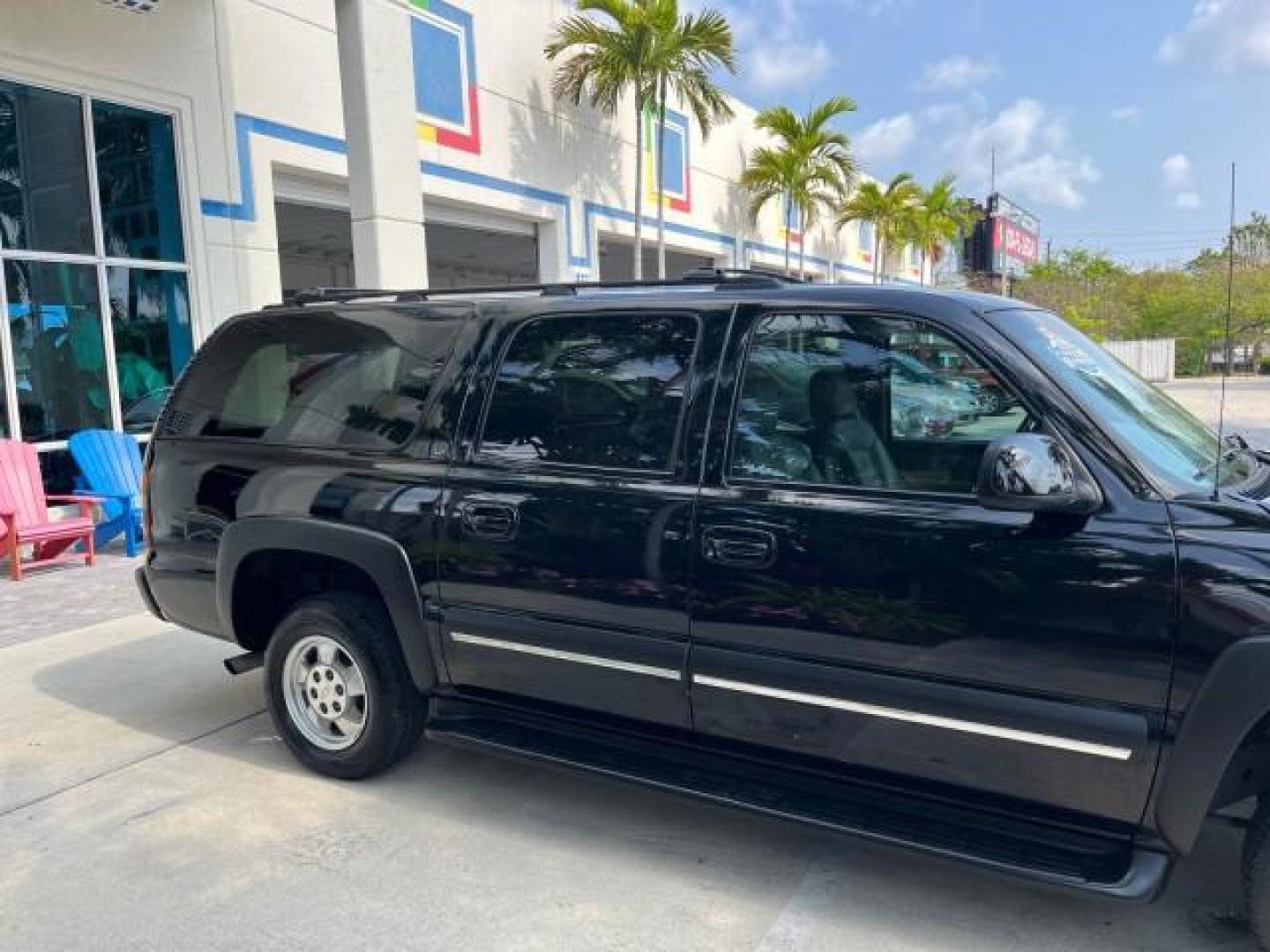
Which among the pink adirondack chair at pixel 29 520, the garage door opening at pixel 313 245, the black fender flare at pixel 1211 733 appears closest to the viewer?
the black fender flare at pixel 1211 733

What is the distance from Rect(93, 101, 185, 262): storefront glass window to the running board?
25.8 ft

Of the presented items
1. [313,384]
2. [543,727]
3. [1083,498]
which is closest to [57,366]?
[313,384]

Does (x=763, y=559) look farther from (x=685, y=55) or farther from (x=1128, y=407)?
(x=685, y=55)

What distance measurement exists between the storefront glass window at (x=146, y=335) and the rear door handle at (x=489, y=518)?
748 cm

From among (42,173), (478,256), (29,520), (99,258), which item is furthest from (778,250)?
(29,520)

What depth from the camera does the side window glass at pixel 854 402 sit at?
2.86 meters

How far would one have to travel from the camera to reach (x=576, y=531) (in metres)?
3.20

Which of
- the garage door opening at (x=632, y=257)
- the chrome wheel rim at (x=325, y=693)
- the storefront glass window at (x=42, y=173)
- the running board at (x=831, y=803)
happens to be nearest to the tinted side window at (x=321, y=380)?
the chrome wheel rim at (x=325, y=693)

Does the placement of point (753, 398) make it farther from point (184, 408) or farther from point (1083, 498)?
point (184, 408)

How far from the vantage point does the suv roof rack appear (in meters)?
3.29

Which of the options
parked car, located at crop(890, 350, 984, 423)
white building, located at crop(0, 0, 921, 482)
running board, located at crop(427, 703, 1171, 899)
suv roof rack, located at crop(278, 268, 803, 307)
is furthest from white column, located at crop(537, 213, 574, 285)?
parked car, located at crop(890, 350, 984, 423)

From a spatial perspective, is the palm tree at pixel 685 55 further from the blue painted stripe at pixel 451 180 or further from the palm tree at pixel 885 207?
the palm tree at pixel 885 207

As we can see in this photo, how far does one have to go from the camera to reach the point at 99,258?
30.1 ft

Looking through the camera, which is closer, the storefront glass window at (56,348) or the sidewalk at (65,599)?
the sidewalk at (65,599)
